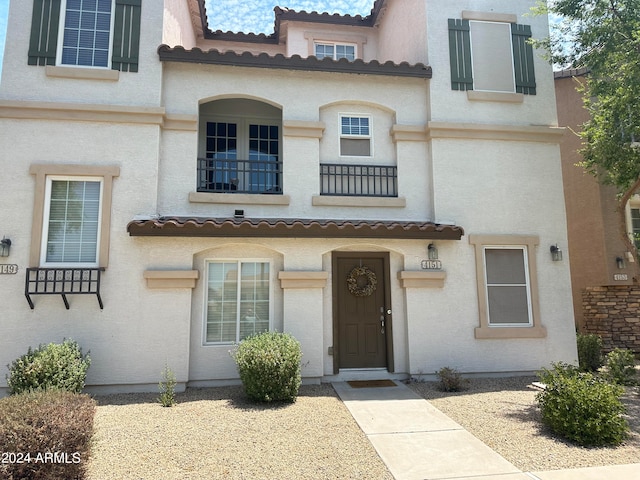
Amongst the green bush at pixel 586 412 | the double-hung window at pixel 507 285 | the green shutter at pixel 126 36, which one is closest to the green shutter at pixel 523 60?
the double-hung window at pixel 507 285

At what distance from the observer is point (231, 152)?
10961 mm

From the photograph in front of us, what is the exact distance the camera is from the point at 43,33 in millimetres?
8984

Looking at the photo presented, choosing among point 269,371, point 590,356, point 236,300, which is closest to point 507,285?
point 590,356

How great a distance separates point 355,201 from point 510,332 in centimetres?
451

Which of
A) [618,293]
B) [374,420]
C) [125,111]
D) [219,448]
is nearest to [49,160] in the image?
[125,111]

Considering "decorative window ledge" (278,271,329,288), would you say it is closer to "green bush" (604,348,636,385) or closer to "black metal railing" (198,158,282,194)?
"black metal railing" (198,158,282,194)

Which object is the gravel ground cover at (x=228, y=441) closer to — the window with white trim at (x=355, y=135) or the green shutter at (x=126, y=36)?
the window with white trim at (x=355, y=135)

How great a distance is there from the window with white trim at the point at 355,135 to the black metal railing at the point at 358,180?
42cm

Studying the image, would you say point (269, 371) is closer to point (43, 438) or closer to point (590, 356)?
point (43, 438)

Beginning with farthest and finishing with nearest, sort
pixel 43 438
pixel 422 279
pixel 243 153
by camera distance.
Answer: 1. pixel 243 153
2. pixel 422 279
3. pixel 43 438

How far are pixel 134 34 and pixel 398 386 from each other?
30.5 ft

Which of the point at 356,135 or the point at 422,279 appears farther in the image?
the point at 356,135

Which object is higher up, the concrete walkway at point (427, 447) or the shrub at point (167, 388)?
the shrub at point (167, 388)

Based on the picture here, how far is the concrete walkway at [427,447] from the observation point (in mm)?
4785
